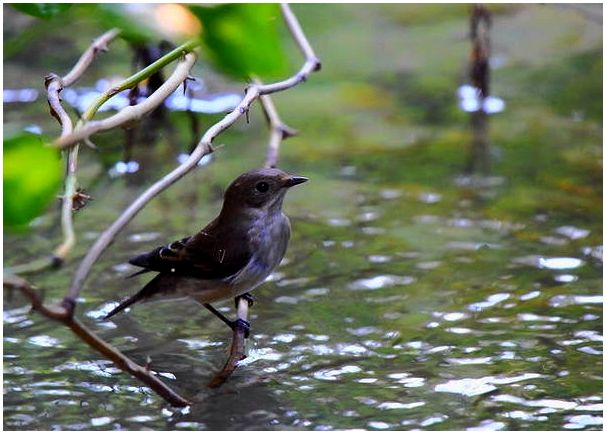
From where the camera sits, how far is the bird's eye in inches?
167

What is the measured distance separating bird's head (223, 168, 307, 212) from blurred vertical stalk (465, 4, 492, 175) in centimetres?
249

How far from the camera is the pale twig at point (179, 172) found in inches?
94.2

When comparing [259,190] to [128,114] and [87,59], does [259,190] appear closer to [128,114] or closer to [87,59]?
[87,59]

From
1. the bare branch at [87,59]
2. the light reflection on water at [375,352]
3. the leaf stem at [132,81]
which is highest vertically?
the bare branch at [87,59]

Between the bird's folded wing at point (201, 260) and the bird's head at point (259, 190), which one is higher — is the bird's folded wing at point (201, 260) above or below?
below

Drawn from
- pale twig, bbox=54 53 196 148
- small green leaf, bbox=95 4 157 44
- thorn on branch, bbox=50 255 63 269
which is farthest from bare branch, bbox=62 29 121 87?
small green leaf, bbox=95 4 157 44

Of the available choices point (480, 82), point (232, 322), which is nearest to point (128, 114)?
point (232, 322)

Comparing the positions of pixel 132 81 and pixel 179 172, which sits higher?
pixel 132 81

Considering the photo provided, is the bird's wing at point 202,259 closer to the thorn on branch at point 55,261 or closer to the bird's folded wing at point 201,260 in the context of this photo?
the bird's folded wing at point 201,260

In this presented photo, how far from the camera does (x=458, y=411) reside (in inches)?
146

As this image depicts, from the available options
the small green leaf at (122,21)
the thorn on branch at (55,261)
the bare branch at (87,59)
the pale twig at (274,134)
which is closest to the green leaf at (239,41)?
the small green leaf at (122,21)

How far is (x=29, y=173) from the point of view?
1.42 meters

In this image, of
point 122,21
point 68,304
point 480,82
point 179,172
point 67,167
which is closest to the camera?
point 122,21

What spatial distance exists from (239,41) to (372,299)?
363cm
